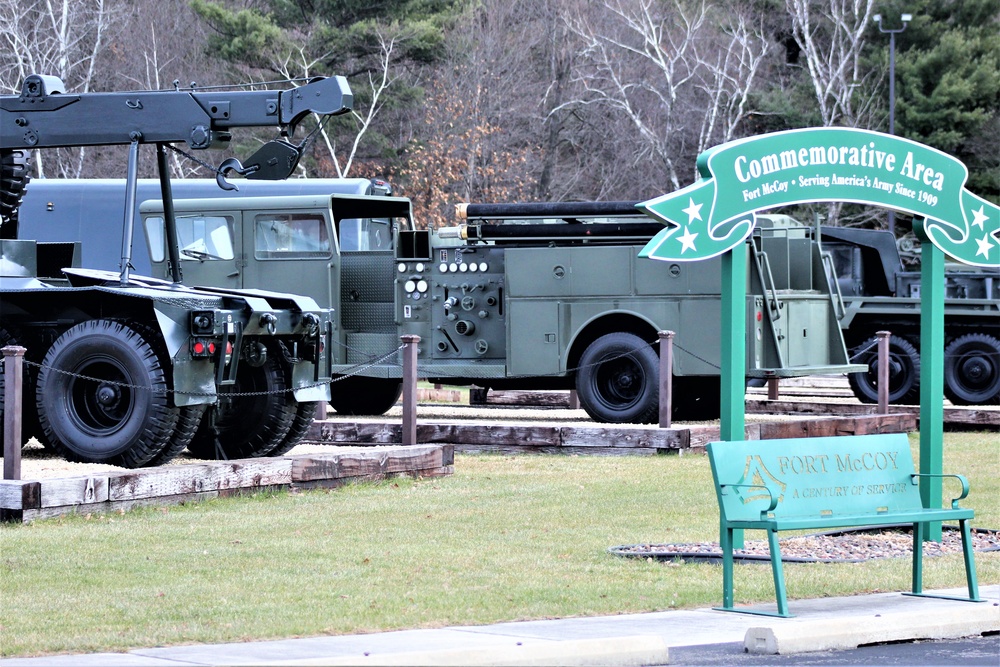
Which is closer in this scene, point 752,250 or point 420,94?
point 752,250

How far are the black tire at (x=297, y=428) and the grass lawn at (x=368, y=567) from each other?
78 cm

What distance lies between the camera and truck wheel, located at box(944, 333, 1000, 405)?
23469mm

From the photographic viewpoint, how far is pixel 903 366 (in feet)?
79.0

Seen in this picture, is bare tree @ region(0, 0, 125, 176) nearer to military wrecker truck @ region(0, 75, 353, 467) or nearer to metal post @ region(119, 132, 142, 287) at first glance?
military wrecker truck @ region(0, 75, 353, 467)

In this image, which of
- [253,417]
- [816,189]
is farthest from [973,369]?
[816,189]

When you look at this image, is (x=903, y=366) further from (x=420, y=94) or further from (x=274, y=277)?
Answer: (x=420, y=94)

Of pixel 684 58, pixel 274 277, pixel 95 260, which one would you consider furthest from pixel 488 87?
pixel 274 277

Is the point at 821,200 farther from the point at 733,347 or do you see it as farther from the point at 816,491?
the point at 816,491

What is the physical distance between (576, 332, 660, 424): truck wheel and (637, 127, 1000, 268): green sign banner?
24.1ft

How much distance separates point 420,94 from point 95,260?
18678mm

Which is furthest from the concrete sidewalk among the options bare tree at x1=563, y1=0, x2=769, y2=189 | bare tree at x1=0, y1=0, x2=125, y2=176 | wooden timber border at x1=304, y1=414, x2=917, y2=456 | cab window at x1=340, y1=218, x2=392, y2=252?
bare tree at x1=563, y1=0, x2=769, y2=189

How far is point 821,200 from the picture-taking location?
32.3 ft

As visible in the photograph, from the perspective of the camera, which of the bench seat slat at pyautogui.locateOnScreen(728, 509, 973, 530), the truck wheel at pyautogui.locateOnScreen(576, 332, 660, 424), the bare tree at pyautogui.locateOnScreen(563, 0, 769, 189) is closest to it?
the bench seat slat at pyautogui.locateOnScreen(728, 509, 973, 530)

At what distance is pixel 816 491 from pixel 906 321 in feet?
53.7
